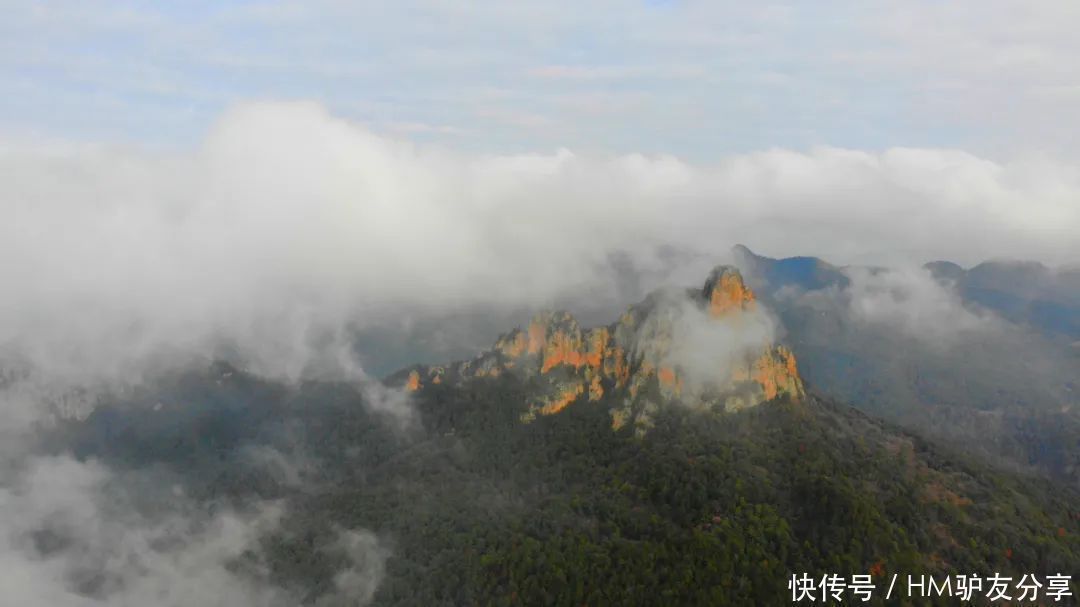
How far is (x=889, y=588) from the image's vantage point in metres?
94.4

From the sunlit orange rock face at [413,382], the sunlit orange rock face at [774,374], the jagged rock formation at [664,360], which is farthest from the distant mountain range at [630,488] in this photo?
the sunlit orange rock face at [413,382]

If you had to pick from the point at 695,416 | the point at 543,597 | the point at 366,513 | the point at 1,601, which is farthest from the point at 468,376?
the point at 1,601

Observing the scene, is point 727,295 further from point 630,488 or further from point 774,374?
point 630,488

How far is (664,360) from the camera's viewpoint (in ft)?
468

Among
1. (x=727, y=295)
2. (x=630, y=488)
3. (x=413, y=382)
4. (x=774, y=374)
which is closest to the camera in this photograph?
(x=630, y=488)

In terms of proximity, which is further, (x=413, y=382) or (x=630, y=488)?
(x=413, y=382)

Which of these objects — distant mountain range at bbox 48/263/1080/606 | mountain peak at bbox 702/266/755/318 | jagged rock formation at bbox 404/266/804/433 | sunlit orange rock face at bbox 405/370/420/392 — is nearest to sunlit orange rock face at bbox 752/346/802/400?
jagged rock formation at bbox 404/266/804/433

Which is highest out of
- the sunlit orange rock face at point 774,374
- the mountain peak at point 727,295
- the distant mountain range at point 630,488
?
the mountain peak at point 727,295

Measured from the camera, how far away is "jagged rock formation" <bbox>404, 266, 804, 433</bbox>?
13912 centimetres

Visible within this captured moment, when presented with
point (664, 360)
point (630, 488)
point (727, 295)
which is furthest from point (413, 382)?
point (727, 295)

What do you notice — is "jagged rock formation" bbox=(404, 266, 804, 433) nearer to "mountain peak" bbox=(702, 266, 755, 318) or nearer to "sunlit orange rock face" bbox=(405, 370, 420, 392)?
"mountain peak" bbox=(702, 266, 755, 318)

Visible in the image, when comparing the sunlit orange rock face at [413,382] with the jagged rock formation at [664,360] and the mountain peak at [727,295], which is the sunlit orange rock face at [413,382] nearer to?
the jagged rock formation at [664,360]

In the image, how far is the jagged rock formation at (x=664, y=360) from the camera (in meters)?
139

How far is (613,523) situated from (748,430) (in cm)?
3480
